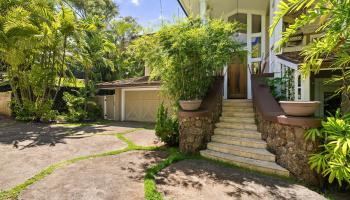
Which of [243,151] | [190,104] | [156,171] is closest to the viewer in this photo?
[156,171]

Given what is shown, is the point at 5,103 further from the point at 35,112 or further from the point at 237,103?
the point at 237,103

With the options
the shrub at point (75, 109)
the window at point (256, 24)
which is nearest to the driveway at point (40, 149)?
the shrub at point (75, 109)

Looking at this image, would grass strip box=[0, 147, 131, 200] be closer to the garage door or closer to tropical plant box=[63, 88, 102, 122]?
the garage door

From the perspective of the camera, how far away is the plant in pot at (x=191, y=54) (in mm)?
6359

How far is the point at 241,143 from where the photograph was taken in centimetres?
627

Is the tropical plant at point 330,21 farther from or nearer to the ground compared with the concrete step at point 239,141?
farther from the ground

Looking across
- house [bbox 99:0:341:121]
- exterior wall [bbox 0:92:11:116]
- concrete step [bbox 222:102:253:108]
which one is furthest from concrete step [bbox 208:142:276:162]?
exterior wall [bbox 0:92:11:116]

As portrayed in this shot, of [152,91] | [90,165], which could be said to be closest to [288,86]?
[90,165]

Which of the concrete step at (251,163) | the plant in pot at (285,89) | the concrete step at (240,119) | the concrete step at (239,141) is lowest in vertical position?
the concrete step at (251,163)

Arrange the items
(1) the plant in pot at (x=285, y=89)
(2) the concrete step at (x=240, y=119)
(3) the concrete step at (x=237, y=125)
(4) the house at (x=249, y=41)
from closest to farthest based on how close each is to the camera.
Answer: (1) the plant in pot at (x=285, y=89) < (3) the concrete step at (x=237, y=125) < (2) the concrete step at (x=240, y=119) < (4) the house at (x=249, y=41)

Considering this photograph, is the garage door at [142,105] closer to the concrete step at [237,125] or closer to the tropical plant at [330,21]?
the concrete step at [237,125]

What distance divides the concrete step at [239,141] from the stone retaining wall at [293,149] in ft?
1.55

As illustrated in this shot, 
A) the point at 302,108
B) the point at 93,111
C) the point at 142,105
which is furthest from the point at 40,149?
the point at 93,111

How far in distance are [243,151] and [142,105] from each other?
9637 millimetres
